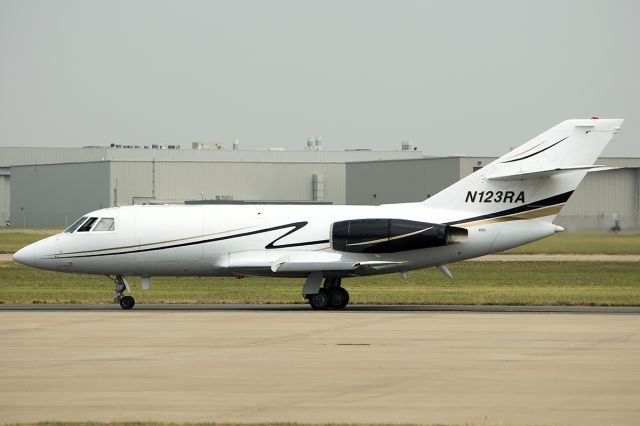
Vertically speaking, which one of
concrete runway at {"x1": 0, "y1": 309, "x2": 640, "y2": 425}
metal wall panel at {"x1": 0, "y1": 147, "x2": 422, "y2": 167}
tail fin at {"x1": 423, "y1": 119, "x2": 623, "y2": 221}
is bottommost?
concrete runway at {"x1": 0, "y1": 309, "x2": 640, "y2": 425}

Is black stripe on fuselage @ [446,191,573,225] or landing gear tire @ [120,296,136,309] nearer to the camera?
landing gear tire @ [120,296,136,309]

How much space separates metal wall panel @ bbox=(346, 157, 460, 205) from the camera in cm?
8493

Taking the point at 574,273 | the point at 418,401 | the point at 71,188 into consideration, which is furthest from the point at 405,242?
the point at 71,188

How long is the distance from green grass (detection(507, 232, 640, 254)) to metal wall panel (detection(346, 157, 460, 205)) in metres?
26.3

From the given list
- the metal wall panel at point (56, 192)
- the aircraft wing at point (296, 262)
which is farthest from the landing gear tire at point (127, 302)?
the metal wall panel at point (56, 192)

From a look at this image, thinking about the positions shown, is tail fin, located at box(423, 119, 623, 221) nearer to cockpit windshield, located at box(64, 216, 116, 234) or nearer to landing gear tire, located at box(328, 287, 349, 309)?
landing gear tire, located at box(328, 287, 349, 309)

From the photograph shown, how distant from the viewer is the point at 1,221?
123m

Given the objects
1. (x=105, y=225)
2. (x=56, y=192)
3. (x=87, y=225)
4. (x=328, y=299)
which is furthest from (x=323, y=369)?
(x=56, y=192)

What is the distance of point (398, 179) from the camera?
90062mm

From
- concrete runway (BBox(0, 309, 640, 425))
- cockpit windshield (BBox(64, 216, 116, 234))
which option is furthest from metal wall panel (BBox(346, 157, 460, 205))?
concrete runway (BBox(0, 309, 640, 425))

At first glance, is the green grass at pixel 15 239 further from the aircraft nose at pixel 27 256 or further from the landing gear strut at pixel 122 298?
the landing gear strut at pixel 122 298

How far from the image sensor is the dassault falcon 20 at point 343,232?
32.9 metres

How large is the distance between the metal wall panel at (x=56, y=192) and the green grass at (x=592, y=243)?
54.4m

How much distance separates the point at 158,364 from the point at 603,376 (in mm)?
7722
